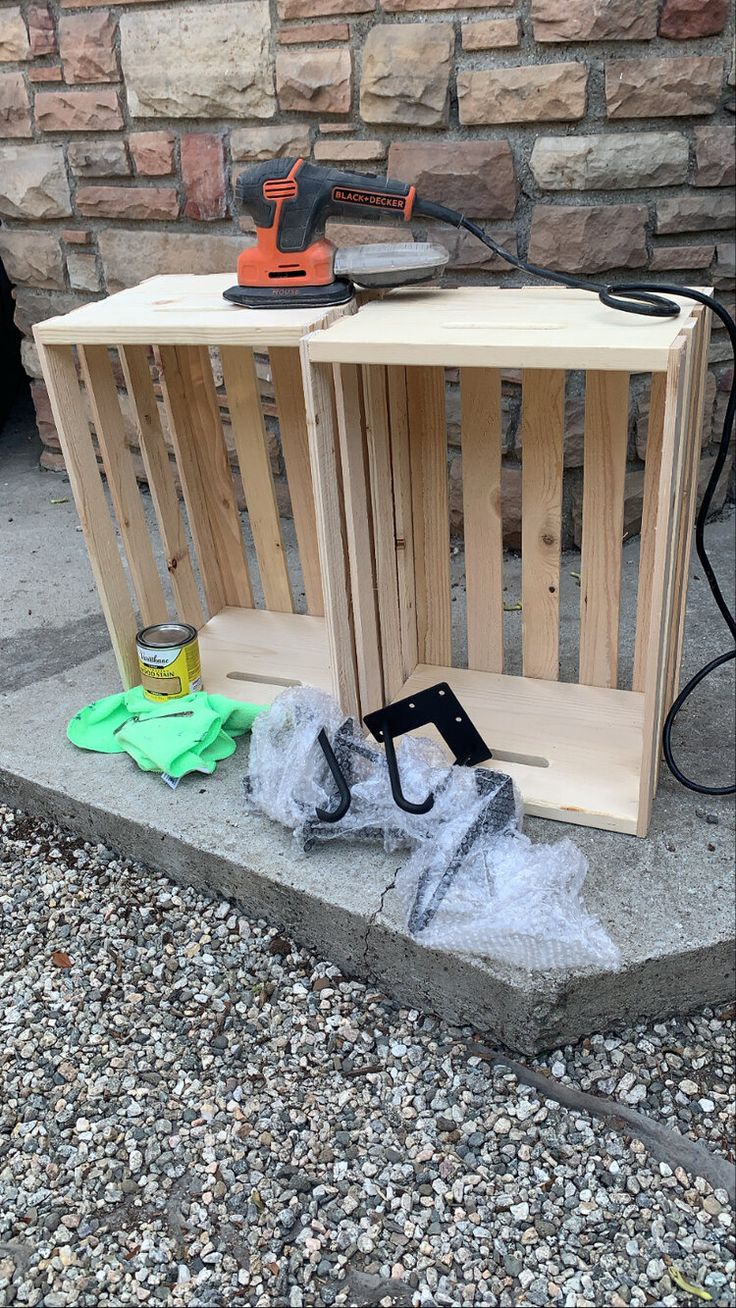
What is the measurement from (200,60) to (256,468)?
116 centimetres

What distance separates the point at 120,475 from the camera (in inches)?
83.0

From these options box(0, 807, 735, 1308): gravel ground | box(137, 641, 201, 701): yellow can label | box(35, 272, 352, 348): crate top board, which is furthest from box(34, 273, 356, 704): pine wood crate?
box(0, 807, 735, 1308): gravel ground

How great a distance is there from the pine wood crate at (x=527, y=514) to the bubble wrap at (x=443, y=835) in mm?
120

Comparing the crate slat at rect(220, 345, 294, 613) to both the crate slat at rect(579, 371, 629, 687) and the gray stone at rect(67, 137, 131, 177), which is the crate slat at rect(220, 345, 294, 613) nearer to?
the crate slat at rect(579, 371, 629, 687)

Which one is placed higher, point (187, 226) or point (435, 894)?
point (187, 226)

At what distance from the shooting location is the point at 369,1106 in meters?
1.48

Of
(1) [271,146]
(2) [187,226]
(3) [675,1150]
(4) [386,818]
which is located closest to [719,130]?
(1) [271,146]

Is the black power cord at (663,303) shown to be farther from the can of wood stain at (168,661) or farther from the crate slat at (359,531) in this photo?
the can of wood stain at (168,661)

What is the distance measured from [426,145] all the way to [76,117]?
1.14 metres

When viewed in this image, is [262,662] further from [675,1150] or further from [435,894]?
[675,1150]

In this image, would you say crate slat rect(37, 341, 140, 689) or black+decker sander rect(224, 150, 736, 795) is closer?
black+decker sander rect(224, 150, 736, 795)

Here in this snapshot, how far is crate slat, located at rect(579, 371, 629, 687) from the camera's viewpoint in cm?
181

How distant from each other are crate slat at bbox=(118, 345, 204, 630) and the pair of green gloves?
13.1 inches

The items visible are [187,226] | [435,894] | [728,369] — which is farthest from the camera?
[187,226]
